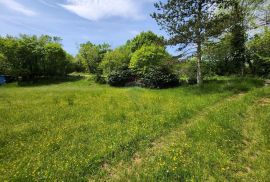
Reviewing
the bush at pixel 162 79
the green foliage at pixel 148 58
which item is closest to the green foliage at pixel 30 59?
the green foliage at pixel 148 58

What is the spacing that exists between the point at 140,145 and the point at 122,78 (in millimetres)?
24757

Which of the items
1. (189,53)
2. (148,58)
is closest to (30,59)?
(148,58)

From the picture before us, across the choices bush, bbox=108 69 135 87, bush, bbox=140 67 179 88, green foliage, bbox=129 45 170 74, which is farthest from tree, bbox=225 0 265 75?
bush, bbox=108 69 135 87

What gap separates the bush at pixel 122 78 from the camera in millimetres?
31406

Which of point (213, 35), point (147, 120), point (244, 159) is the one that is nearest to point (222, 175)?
point (244, 159)

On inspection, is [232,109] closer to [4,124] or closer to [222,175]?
[222,175]

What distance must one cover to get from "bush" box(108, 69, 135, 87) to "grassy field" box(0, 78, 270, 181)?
66.0ft

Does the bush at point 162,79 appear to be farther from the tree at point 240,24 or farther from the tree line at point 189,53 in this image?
the tree at point 240,24

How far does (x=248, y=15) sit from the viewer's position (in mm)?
21172

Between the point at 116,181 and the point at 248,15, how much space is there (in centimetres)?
2237

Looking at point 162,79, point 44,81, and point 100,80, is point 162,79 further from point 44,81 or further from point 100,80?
point 44,81

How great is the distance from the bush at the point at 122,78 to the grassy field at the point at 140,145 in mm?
20121

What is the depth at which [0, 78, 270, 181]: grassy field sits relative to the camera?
17.5ft

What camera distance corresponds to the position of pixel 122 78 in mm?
31375
